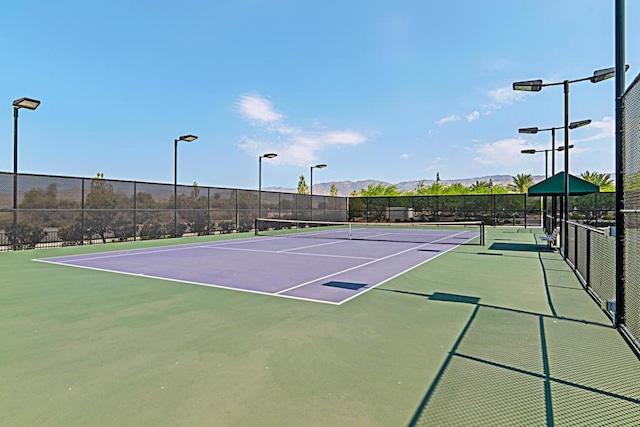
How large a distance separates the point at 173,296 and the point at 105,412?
3.67 meters

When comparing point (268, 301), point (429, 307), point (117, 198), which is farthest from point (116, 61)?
point (429, 307)

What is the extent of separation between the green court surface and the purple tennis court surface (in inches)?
29.6

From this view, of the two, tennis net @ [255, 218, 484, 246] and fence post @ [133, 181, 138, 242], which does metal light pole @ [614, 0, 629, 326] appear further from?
fence post @ [133, 181, 138, 242]

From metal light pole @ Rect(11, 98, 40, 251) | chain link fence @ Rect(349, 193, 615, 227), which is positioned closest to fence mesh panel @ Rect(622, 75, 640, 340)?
metal light pole @ Rect(11, 98, 40, 251)

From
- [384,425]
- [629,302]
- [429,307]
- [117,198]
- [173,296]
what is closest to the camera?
[384,425]

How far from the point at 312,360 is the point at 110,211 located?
53.4ft

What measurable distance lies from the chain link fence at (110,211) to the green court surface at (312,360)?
9807 millimetres

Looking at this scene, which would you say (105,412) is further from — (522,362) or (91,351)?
(522,362)

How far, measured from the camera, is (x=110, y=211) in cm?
1691

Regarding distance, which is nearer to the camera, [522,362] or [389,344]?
[522,362]

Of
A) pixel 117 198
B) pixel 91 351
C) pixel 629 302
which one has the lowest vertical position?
pixel 91 351

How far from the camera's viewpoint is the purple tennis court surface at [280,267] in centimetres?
683

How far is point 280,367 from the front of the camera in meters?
3.38

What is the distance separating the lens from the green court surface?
2.62m
